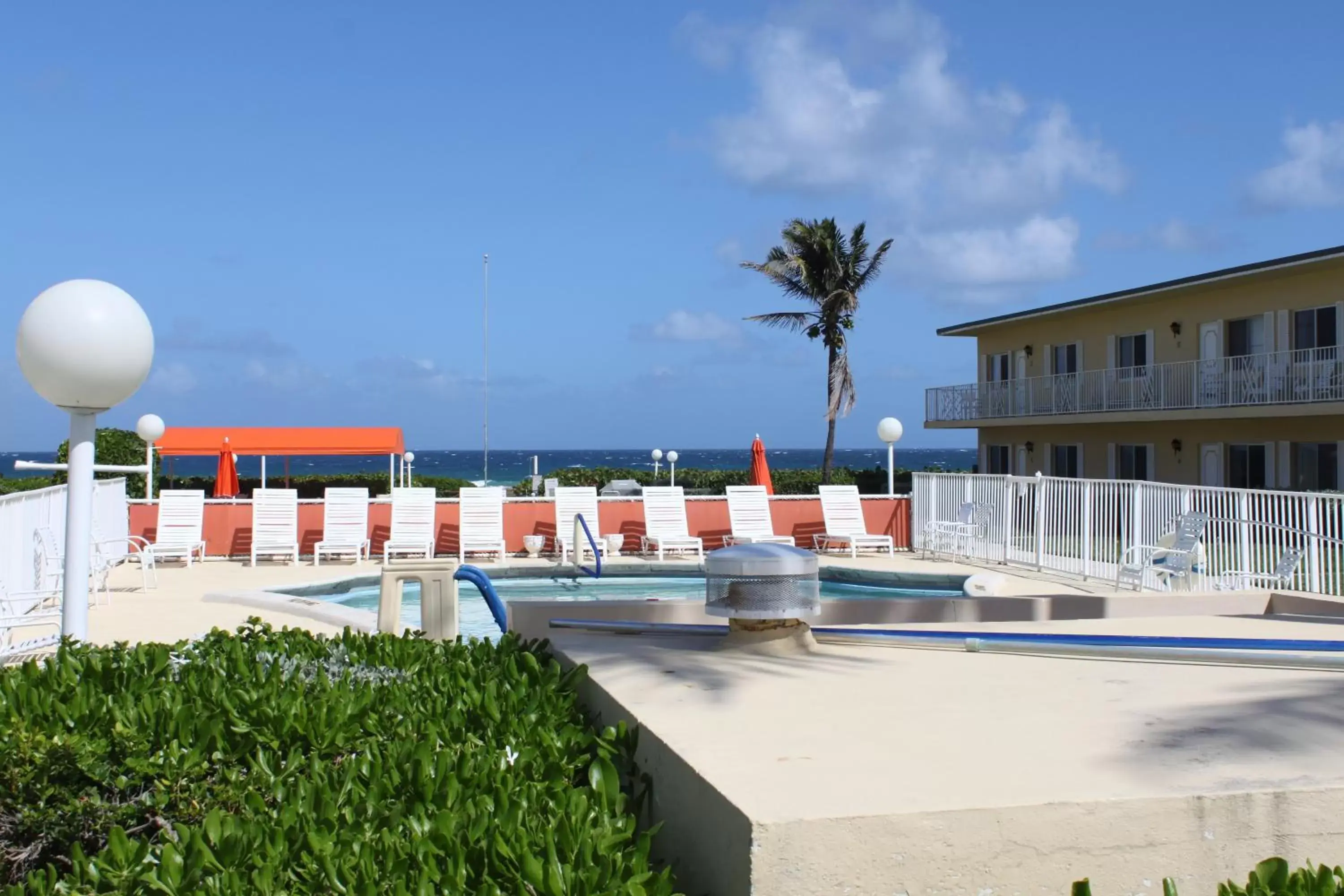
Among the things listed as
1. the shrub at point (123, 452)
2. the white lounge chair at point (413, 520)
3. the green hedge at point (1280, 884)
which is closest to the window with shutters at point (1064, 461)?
the white lounge chair at point (413, 520)

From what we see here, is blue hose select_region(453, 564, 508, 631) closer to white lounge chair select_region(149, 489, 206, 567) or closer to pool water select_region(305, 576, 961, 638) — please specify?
pool water select_region(305, 576, 961, 638)

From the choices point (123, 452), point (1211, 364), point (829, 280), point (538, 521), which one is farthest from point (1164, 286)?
point (123, 452)

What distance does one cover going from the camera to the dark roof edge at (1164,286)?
22.3 metres

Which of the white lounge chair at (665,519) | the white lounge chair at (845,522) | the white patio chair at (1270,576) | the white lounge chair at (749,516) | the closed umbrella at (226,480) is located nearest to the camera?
the white patio chair at (1270,576)

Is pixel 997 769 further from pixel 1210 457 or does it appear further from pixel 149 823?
pixel 1210 457

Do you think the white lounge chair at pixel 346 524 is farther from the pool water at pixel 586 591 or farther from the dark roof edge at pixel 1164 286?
the dark roof edge at pixel 1164 286

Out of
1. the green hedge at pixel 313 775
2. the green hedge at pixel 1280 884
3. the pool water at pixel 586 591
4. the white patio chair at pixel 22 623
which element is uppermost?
the green hedge at pixel 313 775

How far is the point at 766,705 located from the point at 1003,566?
531 inches

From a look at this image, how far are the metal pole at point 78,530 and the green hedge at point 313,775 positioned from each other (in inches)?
33.5

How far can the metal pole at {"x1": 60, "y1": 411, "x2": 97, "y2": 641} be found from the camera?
495cm

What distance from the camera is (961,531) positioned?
17.6 m

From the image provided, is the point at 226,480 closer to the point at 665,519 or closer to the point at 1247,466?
the point at 665,519

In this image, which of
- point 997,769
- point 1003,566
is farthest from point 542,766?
point 1003,566

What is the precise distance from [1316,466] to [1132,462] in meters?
5.27
